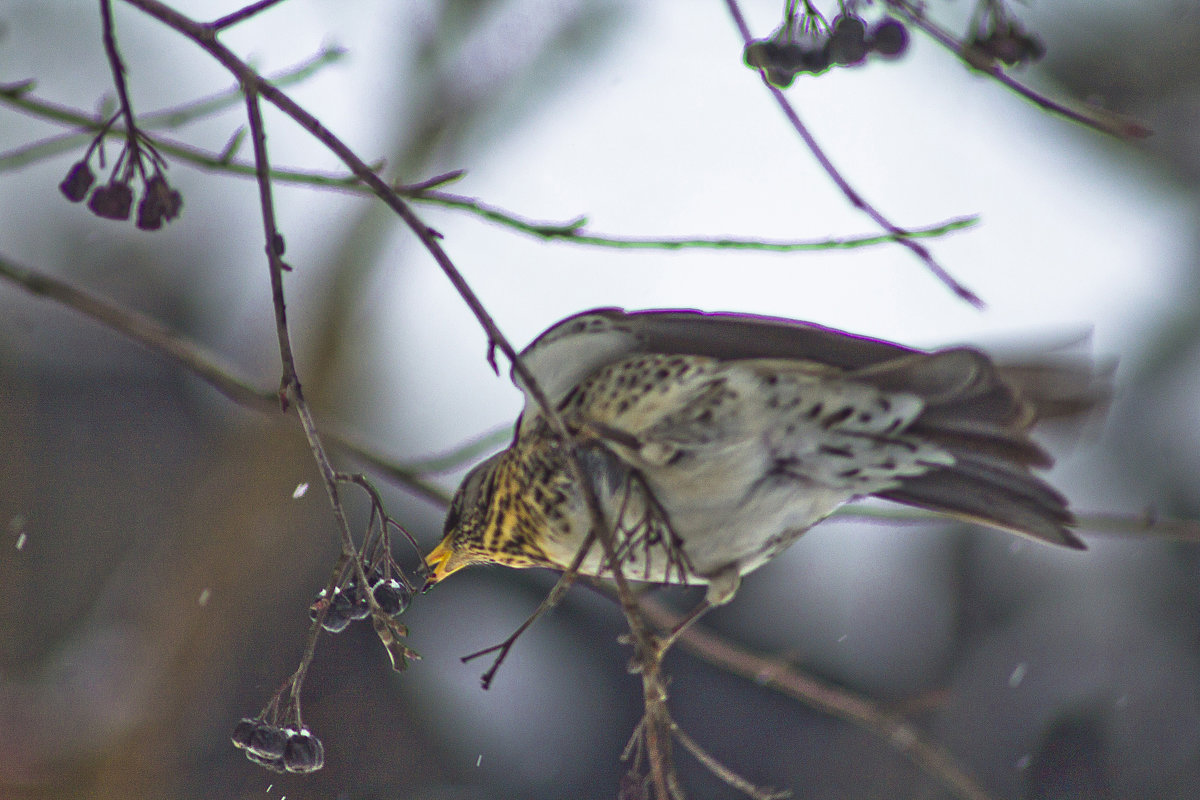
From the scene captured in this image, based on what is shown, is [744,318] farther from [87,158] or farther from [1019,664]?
[1019,664]

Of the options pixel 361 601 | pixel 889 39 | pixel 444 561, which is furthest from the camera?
pixel 444 561

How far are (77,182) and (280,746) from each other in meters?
0.60

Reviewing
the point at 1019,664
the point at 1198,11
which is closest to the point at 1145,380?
the point at 1019,664

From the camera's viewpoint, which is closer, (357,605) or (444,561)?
(357,605)

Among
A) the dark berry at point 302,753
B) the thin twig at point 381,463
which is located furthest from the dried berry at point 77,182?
the dark berry at point 302,753

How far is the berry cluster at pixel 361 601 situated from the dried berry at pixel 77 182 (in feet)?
1.64

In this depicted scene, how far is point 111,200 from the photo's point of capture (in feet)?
3.51

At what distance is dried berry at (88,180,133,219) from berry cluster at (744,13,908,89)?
25.2 inches

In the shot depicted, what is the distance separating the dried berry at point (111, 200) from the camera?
3.49 feet

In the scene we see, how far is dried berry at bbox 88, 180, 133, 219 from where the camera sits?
106 cm

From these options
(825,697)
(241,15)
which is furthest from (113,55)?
(825,697)

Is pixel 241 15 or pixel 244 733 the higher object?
pixel 241 15

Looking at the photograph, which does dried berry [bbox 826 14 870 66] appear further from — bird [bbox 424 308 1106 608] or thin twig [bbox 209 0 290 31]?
thin twig [bbox 209 0 290 31]

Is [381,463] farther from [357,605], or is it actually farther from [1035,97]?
[1035,97]
